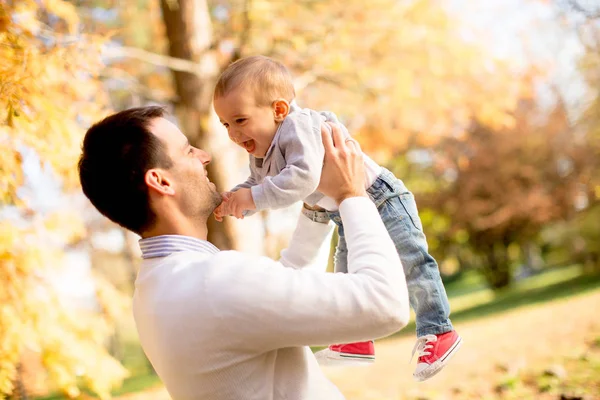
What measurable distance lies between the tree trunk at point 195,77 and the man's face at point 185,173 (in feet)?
11.8

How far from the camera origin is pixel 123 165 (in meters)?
1.74

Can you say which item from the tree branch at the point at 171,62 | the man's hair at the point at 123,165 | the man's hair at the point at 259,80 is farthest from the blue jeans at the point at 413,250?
the tree branch at the point at 171,62

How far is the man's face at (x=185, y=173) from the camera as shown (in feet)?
5.95

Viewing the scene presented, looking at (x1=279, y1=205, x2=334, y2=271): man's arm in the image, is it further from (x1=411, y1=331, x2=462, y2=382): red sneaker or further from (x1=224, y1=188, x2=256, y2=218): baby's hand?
(x1=411, y1=331, x2=462, y2=382): red sneaker

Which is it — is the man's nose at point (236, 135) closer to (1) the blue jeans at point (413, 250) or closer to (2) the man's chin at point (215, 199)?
(2) the man's chin at point (215, 199)

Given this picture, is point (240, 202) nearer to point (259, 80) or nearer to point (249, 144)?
point (249, 144)

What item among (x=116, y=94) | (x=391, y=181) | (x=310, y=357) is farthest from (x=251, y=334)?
(x=116, y=94)

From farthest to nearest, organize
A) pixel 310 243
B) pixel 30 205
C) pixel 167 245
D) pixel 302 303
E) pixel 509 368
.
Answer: pixel 509 368
pixel 30 205
pixel 310 243
pixel 167 245
pixel 302 303

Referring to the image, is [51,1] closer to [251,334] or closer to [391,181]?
[391,181]

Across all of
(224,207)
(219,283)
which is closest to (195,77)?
(224,207)

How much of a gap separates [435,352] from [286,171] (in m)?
0.86

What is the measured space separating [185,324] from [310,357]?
1.45 feet

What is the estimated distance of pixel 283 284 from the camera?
149cm

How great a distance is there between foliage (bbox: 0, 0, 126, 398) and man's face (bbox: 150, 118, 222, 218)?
102cm
